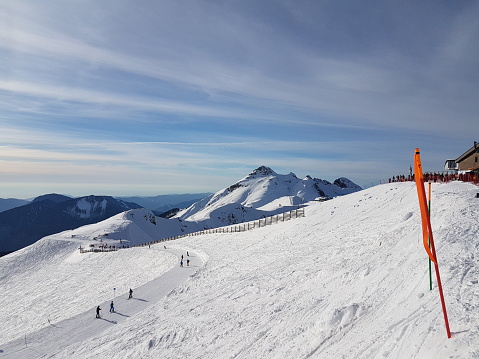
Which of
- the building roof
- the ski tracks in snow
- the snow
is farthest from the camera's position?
the building roof

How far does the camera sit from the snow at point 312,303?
8.73 m

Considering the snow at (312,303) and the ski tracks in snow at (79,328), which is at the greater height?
the snow at (312,303)

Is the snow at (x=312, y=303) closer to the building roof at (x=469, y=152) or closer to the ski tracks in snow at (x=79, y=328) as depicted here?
the ski tracks in snow at (x=79, y=328)

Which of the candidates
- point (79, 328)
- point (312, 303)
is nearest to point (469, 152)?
point (312, 303)

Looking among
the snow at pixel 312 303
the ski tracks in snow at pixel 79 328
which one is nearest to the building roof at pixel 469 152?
the snow at pixel 312 303

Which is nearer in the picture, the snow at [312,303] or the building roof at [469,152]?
the snow at [312,303]

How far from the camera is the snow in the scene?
8734mm

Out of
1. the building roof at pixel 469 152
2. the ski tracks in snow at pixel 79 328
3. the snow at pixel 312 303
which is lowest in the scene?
the ski tracks in snow at pixel 79 328

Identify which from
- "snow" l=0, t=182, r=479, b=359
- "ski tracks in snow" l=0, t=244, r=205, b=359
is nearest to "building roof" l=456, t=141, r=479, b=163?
"snow" l=0, t=182, r=479, b=359

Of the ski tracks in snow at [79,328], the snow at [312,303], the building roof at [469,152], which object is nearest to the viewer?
the snow at [312,303]

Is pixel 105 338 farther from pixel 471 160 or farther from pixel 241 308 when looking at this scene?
pixel 471 160

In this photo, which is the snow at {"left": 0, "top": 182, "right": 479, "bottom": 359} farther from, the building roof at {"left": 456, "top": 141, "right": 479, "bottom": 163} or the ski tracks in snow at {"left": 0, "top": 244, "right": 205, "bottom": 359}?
the building roof at {"left": 456, "top": 141, "right": 479, "bottom": 163}

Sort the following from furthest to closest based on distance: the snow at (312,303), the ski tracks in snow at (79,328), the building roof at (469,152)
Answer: the building roof at (469,152) → the ski tracks in snow at (79,328) → the snow at (312,303)

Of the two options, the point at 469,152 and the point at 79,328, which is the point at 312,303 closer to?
the point at 79,328
